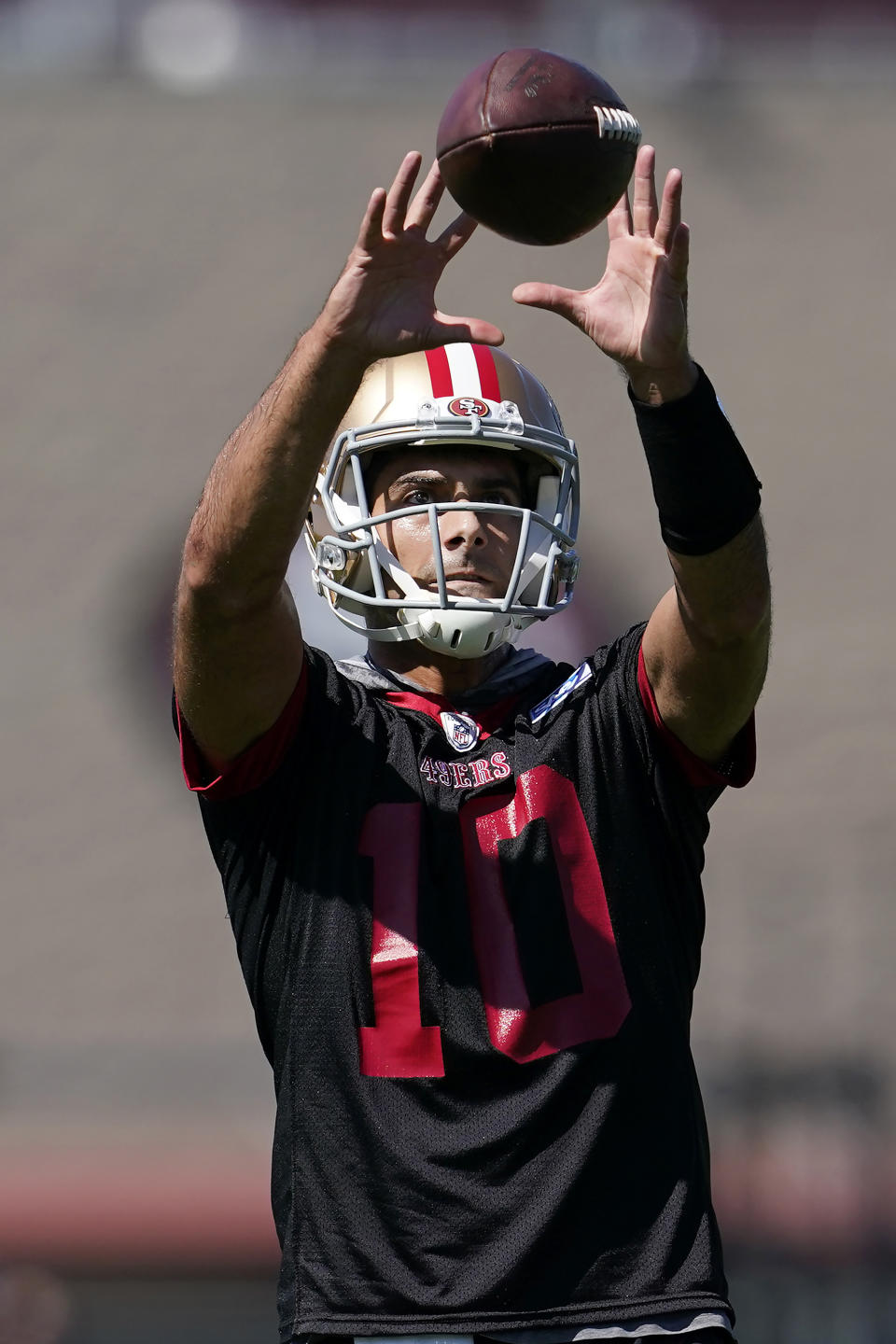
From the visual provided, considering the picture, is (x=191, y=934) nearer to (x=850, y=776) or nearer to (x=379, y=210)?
(x=850, y=776)

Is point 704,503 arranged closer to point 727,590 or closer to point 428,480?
point 727,590

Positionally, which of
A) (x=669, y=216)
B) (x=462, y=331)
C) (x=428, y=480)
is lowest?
(x=428, y=480)

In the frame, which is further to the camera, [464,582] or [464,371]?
[464,371]

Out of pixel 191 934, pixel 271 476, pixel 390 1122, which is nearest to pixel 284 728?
pixel 271 476

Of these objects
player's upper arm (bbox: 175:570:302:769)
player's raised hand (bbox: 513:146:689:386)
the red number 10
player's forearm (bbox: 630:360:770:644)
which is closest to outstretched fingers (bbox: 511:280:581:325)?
player's raised hand (bbox: 513:146:689:386)

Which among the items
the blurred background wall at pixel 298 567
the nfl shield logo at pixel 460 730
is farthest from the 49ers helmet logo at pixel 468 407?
the blurred background wall at pixel 298 567

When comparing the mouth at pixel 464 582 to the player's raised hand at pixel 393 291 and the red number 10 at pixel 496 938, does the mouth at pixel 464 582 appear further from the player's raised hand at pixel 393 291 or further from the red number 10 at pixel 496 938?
the player's raised hand at pixel 393 291

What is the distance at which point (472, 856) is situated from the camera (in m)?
2.03

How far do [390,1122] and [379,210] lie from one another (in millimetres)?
1011

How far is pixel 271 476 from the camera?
189 cm

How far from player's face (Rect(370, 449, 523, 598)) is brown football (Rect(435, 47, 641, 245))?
0.40 m

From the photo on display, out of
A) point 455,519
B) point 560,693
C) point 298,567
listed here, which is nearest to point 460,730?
point 560,693

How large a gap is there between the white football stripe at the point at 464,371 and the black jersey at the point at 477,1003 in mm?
441

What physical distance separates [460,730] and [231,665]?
33 cm
